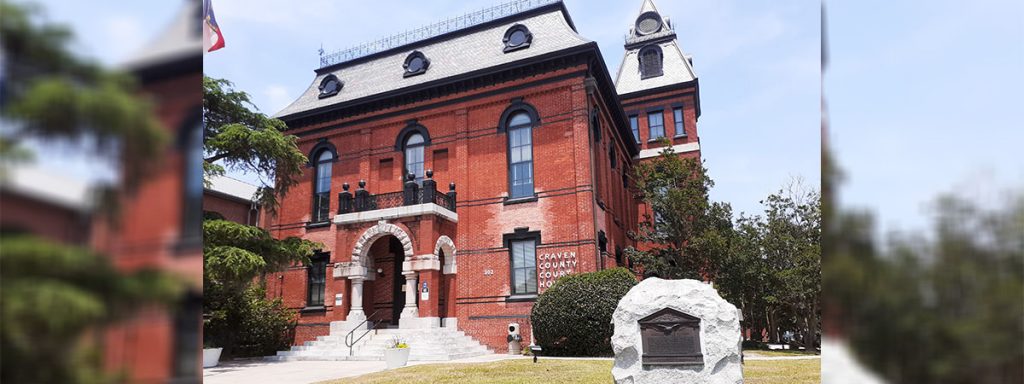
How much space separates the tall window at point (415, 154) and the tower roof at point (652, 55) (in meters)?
13.7

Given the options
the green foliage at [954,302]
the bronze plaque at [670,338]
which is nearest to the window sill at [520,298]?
the bronze plaque at [670,338]

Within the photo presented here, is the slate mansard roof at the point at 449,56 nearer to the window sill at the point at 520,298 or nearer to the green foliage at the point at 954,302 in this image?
the window sill at the point at 520,298

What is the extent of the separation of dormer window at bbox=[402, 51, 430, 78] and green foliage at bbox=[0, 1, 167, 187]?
2175cm

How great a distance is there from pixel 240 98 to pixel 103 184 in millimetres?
15266

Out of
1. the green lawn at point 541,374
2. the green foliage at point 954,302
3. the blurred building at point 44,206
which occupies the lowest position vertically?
the green lawn at point 541,374

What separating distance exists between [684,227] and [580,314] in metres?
7.88

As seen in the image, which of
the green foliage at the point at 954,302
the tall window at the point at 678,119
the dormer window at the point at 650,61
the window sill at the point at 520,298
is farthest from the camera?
the dormer window at the point at 650,61

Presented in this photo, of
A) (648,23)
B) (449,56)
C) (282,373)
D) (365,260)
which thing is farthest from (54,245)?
(648,23)

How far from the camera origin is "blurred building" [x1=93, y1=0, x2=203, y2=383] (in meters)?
0.60

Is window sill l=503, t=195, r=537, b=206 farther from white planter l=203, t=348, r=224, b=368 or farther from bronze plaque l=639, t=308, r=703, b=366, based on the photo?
bronze plaque l=639, t=308, r=703, b=366

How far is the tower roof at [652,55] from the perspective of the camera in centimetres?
3114

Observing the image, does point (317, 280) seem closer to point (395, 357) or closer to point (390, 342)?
point (390, 342)

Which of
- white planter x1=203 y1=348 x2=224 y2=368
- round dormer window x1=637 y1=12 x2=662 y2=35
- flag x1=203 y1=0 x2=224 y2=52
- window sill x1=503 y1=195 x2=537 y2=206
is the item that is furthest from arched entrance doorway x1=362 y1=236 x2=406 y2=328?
round dormer window x1=637 y1=12 x2=662 y2=35

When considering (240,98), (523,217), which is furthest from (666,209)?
(240,98)
